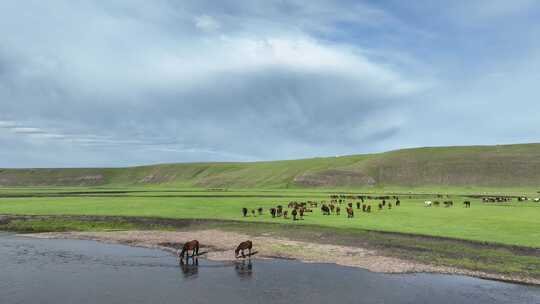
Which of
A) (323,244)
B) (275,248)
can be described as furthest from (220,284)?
(323,244)

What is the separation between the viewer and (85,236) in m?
42.2

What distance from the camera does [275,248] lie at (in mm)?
34125

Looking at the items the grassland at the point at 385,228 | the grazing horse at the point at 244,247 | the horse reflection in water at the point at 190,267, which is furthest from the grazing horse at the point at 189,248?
the grassland at the point at 385,228

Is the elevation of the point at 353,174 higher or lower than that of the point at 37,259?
higher

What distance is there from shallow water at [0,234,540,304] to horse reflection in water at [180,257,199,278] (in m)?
0.06

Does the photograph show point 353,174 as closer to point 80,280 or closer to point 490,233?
point 490,233

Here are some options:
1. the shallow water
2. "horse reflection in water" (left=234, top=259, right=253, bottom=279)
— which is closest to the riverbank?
the shallow water

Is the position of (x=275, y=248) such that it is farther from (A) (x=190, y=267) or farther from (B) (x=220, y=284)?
(B) (x=220, y=284)

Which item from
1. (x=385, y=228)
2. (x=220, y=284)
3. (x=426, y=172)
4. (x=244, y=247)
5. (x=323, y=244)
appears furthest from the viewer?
(x=426, y=172)

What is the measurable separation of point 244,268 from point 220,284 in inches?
162

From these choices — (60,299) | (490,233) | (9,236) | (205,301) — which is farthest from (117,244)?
(490,233)

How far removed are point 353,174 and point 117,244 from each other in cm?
13151

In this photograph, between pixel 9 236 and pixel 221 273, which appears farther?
pixel 9 236

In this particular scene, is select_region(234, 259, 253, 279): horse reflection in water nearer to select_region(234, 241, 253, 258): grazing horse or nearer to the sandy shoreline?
select_region(234, 241, 253, 258): grazing horse
